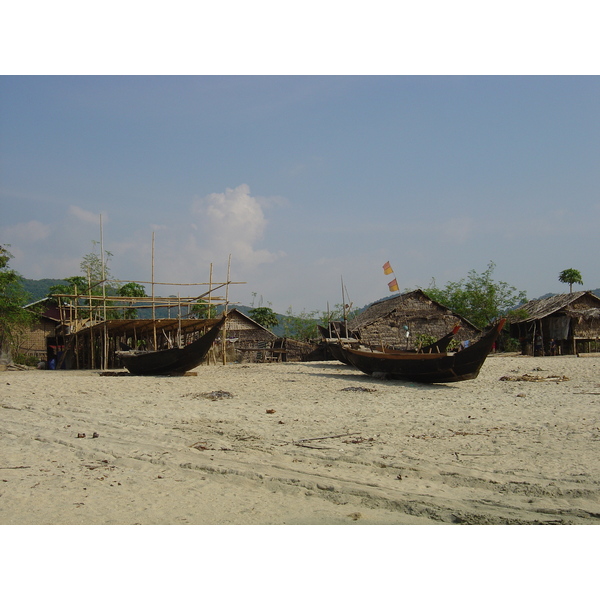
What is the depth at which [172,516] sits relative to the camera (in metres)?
4.02

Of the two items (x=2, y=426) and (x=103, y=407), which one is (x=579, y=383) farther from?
(x=2, y=426)

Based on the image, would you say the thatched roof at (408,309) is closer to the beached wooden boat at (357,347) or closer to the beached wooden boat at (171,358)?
the beached wooden boat at (357,347)

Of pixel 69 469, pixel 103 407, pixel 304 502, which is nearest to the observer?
pixel 304 502

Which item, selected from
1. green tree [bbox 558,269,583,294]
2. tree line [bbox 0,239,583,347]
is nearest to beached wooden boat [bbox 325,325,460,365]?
tree line [bbox 0,239,583,347]

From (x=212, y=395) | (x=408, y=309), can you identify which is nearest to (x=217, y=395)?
(x=212, y=395)

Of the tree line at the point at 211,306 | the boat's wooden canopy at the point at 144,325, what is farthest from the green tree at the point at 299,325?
the boat's wooden canopy at the point at 144,325

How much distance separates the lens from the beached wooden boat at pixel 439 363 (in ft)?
38.2

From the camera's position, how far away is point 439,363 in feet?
39.3

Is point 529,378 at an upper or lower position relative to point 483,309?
lower

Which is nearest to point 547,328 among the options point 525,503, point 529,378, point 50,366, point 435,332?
point 435,332

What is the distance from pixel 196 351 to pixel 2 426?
7.59 meters

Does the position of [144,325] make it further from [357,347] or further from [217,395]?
[217,395]

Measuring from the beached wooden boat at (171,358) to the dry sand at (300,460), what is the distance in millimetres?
4560

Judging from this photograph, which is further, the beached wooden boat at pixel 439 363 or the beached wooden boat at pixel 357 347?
the beached wooden boat at pixel 357 347
